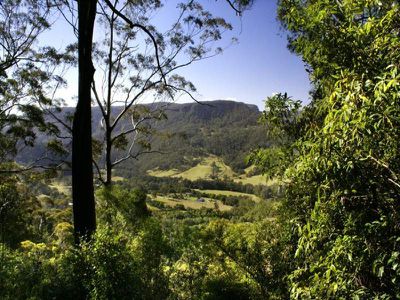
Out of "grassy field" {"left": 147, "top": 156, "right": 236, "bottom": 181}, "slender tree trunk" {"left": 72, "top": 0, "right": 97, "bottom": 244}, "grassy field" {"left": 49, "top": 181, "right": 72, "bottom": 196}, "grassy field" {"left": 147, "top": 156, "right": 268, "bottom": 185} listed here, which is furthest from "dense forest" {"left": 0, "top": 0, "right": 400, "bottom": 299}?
"grassy field" {"left": 147, "top": 156, "right": 236, "bottom": 181}

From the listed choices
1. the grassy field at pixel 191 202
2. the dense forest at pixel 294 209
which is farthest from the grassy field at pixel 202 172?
the dense forest at pixel 294 209

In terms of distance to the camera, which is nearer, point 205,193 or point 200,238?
point 200,238

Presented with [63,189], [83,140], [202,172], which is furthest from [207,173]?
[83,140]

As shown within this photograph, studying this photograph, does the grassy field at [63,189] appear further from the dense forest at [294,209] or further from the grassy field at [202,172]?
the dense forest at [294,209]

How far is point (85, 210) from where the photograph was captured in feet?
18.4

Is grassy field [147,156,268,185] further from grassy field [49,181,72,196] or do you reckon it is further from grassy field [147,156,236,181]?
grassy field [49,181,72,196]

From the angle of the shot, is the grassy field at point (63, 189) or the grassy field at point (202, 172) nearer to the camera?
the grassy field at point (63, 189)

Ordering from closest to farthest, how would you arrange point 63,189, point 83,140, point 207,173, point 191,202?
point 83,140, point 191,202, point 63,189, point 207,173

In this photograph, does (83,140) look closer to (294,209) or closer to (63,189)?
(294,209)

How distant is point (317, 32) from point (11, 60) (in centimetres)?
1336

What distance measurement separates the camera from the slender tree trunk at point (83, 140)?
5590 millimetres

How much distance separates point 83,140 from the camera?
18.6ft

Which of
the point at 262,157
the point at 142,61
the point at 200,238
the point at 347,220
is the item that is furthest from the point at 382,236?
the point at 142,61

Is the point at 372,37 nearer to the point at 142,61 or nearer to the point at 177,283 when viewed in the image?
the point at 177,283
